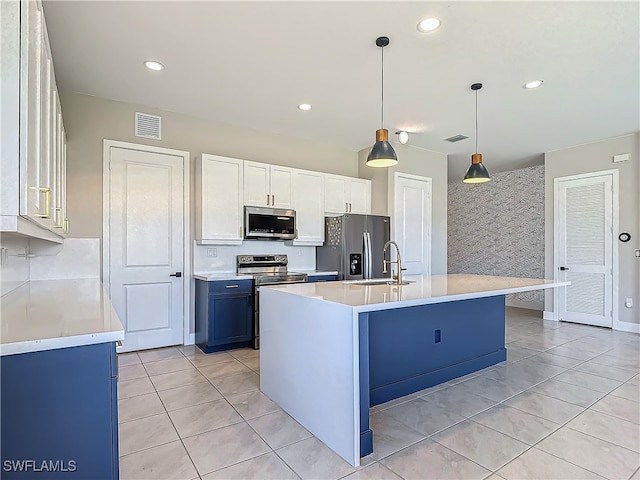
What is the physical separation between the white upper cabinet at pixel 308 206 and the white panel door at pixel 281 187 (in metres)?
0.08

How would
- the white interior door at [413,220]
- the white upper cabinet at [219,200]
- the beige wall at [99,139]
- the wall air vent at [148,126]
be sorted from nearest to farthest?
the beige wall at [99,139]
the wall air vent at [148,126]
the white upper cabinet at [219,200]
the white interior door at [413,220]

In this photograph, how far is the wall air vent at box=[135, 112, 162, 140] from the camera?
3.96 meters

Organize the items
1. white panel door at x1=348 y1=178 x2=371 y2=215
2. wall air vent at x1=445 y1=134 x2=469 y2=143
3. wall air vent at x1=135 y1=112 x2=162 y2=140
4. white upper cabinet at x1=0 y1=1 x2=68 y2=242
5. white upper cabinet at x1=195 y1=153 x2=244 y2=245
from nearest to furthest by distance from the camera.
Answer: white upper cabinet at x1=0 y1=1 x2=68 y2=242, wall air vent at x1=135 y1=112 x2=162 y2=140, white upper cabinet at x1=195 y1=153 x2=244 y2=245, wall air vent at x1=445 y1=134 x2=469 y2=143, white panel door at x1=348 y1=178 x2=371 y2=215

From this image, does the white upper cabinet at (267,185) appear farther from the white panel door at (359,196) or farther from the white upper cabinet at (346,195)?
the white panel door at (359,196)

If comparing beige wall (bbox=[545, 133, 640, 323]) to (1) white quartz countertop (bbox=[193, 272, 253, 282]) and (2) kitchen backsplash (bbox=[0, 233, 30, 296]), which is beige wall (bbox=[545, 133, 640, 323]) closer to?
(1) white quartz countertop (bbox=[193, 272, 253, 282])

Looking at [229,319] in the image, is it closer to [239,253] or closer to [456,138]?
[239,253]

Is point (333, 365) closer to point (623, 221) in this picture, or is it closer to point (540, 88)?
point (540, 88)

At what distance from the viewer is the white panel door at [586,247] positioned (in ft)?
16.9

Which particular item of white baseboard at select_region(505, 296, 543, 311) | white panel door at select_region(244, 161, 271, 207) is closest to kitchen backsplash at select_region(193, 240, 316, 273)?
white panel door at select_region(244, 161, 271, 207)

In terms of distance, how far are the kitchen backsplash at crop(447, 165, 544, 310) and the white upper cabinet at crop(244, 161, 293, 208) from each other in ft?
15.7

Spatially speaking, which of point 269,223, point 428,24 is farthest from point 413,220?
point 428,24

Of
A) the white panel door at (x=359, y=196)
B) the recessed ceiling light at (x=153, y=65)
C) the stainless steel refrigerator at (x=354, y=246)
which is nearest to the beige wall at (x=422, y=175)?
the white panel door at (x=359, y=196)

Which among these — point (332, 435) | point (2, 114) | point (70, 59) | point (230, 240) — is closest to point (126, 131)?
point (70, 59)

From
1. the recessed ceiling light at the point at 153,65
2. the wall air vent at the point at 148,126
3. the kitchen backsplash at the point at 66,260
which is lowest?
the kitchen backsplash at the point at 66,260
